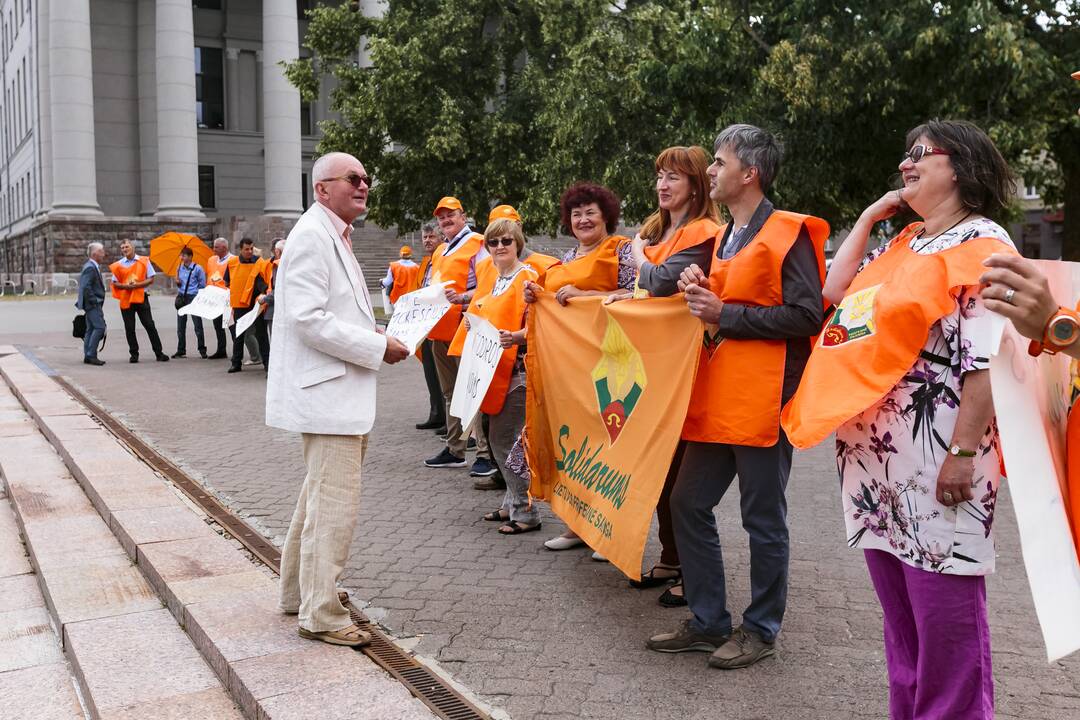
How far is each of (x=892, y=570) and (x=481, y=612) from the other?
2297 millimetres

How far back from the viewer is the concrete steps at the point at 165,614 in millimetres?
3826

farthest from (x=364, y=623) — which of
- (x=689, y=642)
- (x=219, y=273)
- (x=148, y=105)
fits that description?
(x=148, y=105)

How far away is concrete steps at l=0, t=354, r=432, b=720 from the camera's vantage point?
3826mm

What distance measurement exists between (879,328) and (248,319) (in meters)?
13.4

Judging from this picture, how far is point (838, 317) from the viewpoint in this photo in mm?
3193

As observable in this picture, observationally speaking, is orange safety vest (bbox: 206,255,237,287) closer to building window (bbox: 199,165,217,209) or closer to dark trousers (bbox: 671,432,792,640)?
dark trousers (bbox: 671,432,792,640)

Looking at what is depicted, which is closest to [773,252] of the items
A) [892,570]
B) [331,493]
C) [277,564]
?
[892,570]

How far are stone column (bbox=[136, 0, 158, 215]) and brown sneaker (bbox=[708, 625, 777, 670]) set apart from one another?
52.1 metres

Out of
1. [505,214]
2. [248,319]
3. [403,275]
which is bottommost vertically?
[248,319]

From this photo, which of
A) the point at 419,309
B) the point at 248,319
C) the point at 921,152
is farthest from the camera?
the point at 248,319

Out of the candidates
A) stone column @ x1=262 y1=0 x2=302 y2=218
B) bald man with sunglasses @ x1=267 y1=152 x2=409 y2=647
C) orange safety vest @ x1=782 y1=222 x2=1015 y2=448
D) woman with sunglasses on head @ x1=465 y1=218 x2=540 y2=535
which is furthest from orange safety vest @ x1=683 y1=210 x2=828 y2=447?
stone column @ x1=262 y1=0 x2=302 y2=218

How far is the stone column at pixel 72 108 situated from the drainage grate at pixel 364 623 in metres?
41.6

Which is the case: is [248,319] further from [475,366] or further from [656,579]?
[656,579]

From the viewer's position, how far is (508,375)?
6.38 metres
